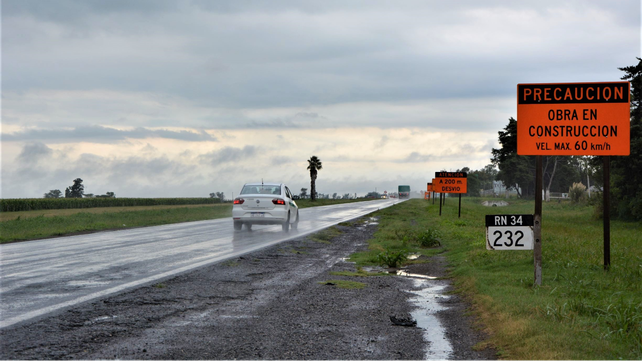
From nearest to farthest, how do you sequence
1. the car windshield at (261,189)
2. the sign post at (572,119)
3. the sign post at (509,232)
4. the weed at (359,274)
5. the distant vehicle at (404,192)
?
the sign post at (509,232) → the sign post at (572,119) → the weed at (359,274) → the car windshield at (261,189) → the distant vehicle at (404,192)

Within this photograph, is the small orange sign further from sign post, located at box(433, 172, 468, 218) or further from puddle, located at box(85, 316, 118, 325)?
puddle, located at box(85, 316, 118, 325)

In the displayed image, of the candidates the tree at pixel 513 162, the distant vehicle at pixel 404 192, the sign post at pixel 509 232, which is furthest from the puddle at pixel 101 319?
the distant vehicle at pixel 404 192

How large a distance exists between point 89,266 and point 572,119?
9252 mm

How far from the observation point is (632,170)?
33.0 m

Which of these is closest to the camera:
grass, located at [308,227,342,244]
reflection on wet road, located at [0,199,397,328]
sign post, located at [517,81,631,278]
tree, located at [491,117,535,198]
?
reflection on wet road, located at [0,199,397,328]

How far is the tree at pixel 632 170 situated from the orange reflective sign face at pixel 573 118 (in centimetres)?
2224

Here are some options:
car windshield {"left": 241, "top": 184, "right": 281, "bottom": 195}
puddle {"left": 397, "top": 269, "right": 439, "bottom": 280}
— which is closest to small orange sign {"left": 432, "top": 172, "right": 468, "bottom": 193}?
car windshield {"left": 241, "top": 184, "right": 281, "bottom": 195}

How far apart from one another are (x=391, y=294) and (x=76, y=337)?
4.52 m

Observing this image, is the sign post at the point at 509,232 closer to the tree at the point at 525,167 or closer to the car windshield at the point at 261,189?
the car windshield at the point at 261,189

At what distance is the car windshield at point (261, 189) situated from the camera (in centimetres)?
2194

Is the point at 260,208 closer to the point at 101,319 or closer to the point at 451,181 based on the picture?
the point at 451,181

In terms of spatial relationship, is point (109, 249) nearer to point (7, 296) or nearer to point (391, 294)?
point (7, 296)

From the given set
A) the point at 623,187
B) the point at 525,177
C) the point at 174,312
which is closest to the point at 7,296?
the point at 174,312

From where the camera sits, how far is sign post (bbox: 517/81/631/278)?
366 inches
